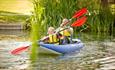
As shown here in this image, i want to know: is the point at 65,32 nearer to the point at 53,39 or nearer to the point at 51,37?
the point at 53,39

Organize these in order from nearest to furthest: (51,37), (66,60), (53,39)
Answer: (66,60) → (51,37) → (53,39)

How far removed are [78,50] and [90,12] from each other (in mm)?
6130

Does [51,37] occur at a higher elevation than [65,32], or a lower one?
lower

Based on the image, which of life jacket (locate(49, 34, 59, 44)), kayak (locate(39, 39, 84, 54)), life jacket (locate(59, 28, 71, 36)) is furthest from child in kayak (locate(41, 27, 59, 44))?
life jacket (locate(59, 28, 71, 36))

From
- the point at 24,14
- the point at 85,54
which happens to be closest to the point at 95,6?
the point at 24,14

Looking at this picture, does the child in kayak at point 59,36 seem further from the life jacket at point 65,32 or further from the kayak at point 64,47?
the kayak at point 64,47

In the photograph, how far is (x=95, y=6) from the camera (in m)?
16.5

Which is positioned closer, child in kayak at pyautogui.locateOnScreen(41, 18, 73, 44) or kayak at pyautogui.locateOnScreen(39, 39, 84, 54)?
kayak at pyautogui.locateOnScreen(39, 39, 84, 54)

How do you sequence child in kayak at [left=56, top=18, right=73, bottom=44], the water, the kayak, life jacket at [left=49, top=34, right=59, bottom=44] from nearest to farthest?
the water
the kayak
life jacket at [left=49, top=34, right=59, bottom=44]
child in kayak at [left=56, top=18, right=73, bottom=44]

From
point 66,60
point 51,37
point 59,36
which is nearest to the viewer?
point 66,60

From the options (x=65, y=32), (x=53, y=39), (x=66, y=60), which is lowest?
(x=66, y=60)

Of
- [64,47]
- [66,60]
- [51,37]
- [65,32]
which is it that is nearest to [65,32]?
[65,32]

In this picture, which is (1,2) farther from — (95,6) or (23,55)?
(23,55)

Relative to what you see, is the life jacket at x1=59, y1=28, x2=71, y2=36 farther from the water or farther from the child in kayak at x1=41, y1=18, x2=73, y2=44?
the water
